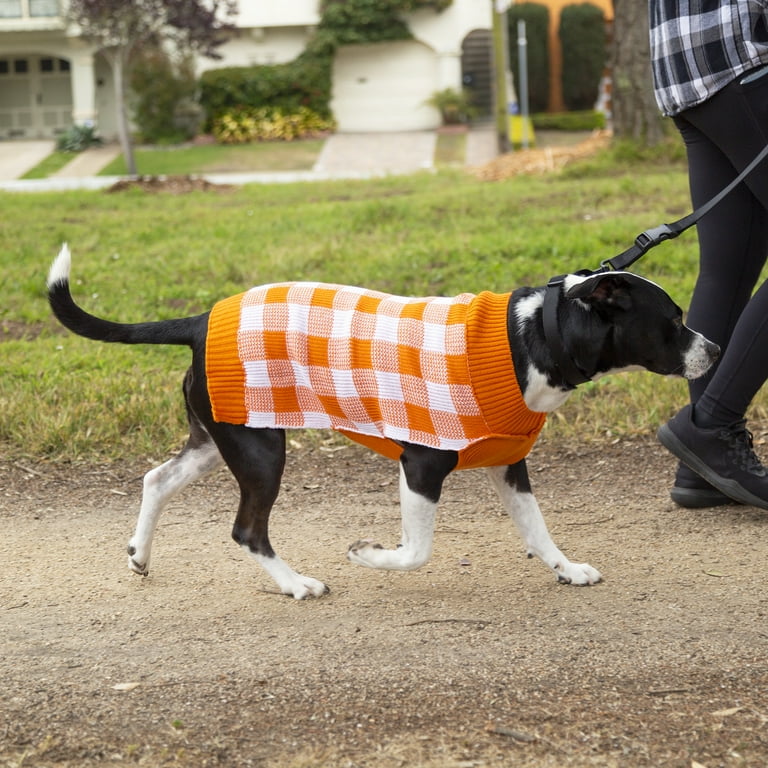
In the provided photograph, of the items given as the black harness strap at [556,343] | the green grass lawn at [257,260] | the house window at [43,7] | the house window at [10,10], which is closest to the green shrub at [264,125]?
the house window at [43,7]

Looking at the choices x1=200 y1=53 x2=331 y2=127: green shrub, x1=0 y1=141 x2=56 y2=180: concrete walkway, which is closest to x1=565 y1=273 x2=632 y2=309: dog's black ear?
x1=0 y1=141 x2=56 y2=180: concrete walkway

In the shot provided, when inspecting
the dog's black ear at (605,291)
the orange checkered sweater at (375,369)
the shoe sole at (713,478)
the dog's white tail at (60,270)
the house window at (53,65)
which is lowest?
the shoe sole at (713,478)

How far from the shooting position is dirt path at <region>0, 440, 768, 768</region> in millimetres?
2766

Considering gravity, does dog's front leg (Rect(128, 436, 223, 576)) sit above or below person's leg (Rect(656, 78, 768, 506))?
below

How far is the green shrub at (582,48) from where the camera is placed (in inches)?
1208

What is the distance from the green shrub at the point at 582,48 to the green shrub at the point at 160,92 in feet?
33.8

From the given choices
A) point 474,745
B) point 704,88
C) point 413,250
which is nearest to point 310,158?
point 413,250

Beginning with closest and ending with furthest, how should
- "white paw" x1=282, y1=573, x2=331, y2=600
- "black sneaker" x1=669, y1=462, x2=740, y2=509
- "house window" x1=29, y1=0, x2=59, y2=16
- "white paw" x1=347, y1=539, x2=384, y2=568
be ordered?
"white paw" x1=347, y1=539, x2=384, y2=568
"white paw" x1=282, y1=573, x2=331, y2=600
"black sneaker" x1=669, y1=462, x2=740, y2=509
"house window" x1=29, y1=0, x2=59, y2=16

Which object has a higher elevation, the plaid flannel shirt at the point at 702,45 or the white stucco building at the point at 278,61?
the white stucco building at the point at 278,61

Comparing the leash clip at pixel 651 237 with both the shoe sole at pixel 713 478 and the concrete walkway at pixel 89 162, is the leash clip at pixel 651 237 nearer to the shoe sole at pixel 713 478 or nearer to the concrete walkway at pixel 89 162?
the shoe sole at pixel 713 478

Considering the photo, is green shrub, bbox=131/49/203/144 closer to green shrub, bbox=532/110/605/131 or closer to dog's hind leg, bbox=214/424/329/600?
green shrub, bbox=532/110/605/131

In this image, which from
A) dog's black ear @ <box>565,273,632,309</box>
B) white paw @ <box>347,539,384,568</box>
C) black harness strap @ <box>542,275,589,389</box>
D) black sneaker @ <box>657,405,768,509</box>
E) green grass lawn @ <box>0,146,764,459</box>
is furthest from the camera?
green grass lawn @ <box>0,146,764,459</box>

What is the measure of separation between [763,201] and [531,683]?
2.00 metres

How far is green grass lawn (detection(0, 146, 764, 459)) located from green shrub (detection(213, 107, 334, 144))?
46.0 feet
